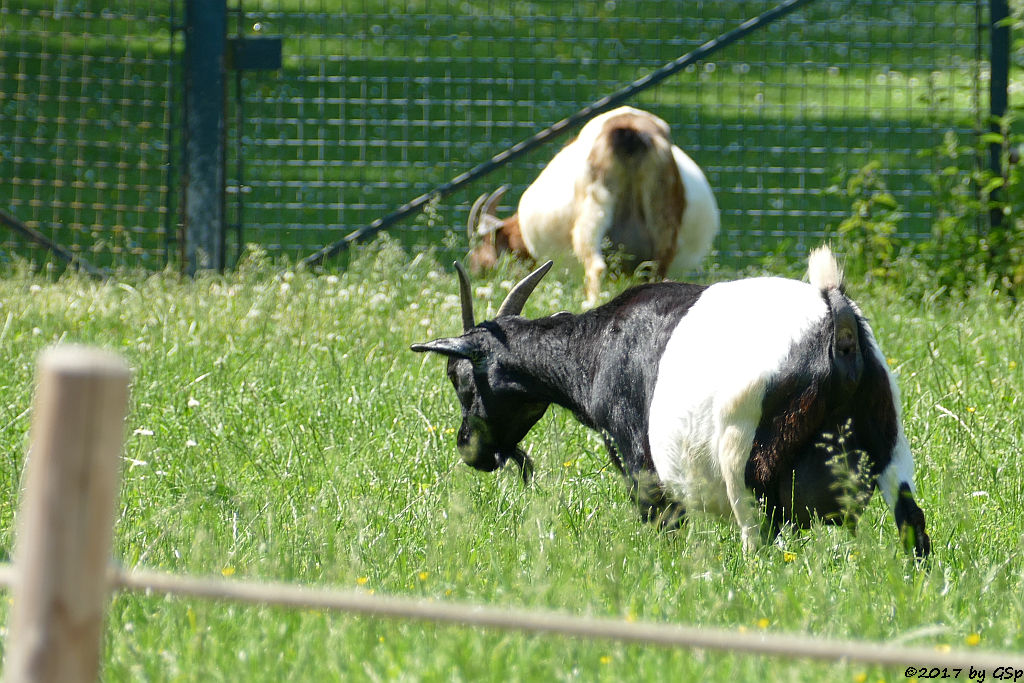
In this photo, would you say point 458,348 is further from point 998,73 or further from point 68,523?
point 998,73

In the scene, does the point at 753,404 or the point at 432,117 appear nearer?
the point at 753,404

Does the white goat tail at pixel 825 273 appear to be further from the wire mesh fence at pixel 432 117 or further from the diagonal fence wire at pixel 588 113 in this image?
the wire mesh fence at pixel 432 117

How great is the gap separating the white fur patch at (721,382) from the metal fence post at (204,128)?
5261 mm

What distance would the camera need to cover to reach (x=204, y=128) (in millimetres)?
8438

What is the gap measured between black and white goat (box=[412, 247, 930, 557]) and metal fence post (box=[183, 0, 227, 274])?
16.5ft

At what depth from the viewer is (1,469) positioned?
423 cm

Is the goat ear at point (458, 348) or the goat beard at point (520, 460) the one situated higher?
the goat ear at point (458, 348)

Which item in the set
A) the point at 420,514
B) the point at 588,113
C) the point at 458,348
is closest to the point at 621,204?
the point at 588,113

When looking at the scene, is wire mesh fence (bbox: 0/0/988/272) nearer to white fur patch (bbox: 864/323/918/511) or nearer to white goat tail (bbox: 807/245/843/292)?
white goat tail (bbox: 807/245/843/292)

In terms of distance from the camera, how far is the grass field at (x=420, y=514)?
101 inches

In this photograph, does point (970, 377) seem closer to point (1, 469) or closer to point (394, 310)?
point (394, 310)

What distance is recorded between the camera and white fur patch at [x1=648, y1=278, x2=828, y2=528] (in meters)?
3.40

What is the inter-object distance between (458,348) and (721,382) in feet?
3.66

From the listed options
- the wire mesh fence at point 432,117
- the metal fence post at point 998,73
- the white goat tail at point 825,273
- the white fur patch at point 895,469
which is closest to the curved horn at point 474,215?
the wire mesh fence at point 432,117
